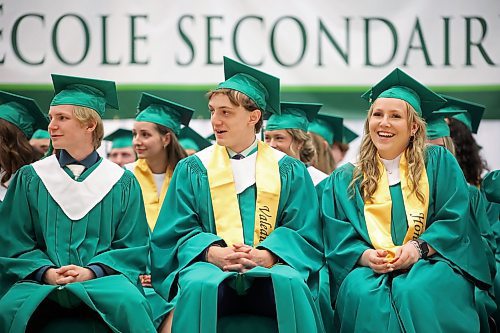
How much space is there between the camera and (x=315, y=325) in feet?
12.9

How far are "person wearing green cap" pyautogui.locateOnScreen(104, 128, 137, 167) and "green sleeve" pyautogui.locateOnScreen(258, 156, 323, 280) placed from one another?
262cm

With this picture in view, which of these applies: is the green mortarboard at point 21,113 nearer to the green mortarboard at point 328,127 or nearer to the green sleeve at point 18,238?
the green sleeve at point 18,238

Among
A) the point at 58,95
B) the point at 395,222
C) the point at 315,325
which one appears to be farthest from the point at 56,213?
the point at 395,222

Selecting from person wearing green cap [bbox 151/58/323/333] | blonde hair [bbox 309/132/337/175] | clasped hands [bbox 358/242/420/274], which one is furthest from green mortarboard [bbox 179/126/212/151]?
clasped hands [bbox 358/242/420/274]

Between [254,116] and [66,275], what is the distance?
1.31 meters

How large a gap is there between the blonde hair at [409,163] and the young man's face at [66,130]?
1.41m

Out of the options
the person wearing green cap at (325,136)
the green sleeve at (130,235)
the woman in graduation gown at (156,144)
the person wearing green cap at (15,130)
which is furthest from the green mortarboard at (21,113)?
the person wearing green cap at (325,136)

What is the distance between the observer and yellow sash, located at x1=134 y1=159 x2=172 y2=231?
5658 millimetres

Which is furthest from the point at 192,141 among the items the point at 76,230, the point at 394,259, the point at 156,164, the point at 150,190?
the point at 394,259

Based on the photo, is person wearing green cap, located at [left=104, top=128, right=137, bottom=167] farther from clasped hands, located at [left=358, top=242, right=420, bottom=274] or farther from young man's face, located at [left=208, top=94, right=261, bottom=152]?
clasped hands, located at [left=358, top=242, right=420, bottom=274]

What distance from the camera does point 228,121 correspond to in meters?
4.48

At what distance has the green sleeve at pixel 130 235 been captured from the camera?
13.7ft

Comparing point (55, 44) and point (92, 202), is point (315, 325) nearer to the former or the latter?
point (92, 202)

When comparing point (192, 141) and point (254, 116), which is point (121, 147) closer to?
point (192, 141)
